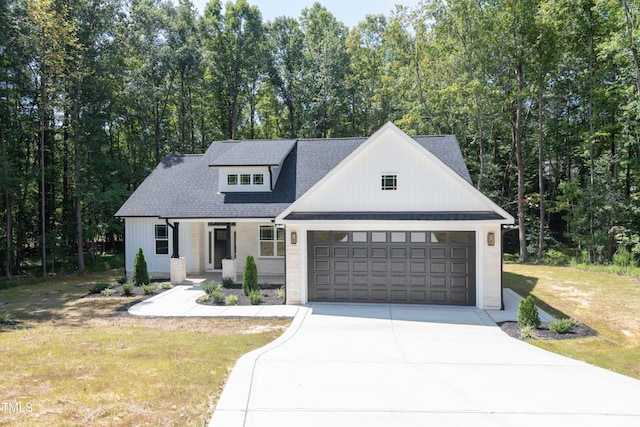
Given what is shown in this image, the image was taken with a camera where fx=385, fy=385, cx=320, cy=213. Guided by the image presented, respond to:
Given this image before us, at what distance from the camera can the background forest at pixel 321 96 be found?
2194 centimetres

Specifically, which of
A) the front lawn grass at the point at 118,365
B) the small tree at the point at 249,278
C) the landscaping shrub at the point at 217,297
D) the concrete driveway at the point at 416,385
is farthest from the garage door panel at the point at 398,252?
the landscaping shrub at the point at 217,297

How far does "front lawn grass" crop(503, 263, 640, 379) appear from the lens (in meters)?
8.55

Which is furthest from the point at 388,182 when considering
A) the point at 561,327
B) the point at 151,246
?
the point at 151,246

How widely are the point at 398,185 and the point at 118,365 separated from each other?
31.3 ft

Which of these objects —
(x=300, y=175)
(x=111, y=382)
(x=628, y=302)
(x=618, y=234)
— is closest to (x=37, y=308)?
(x=111, y=382)

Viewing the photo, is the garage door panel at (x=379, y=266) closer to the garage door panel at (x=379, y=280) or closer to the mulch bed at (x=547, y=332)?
the garage door panel at (x=379, y=280)

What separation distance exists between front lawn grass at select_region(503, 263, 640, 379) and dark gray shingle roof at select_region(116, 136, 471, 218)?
234 inches

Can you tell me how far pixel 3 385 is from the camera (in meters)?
5.89

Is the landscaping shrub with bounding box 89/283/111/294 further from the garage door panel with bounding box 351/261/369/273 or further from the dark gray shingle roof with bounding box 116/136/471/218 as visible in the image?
the garage door panel with bounding box 351/261/369/273

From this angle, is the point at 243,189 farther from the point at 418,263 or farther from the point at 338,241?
the point at 418,263

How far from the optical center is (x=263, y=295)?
13.6 meters

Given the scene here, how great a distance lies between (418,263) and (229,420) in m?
8.85

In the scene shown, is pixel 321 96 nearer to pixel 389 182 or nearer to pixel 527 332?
pixel 389 182

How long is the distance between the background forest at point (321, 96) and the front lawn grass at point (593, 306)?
4.72 m
